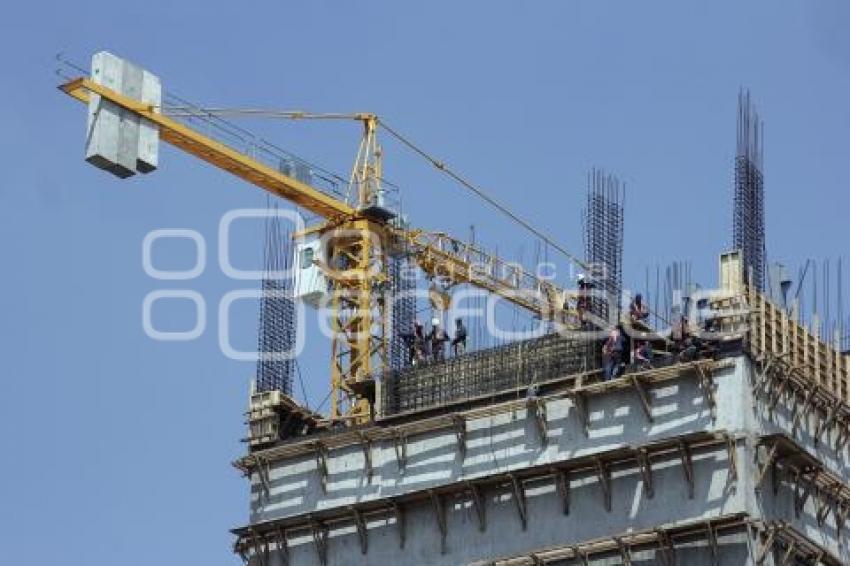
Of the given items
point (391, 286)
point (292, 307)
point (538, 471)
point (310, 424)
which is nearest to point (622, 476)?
point (538, 471)

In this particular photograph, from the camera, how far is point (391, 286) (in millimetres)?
119312

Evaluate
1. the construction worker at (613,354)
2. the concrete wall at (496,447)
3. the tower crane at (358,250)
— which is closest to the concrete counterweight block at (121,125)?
the tower crane at (358,250)

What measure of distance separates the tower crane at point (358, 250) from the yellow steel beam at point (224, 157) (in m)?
0.04

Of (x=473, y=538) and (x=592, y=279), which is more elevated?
(x=592, y=279)

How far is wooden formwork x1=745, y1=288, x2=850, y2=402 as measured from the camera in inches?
3406

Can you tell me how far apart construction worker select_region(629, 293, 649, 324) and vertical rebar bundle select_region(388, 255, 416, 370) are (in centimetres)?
1273

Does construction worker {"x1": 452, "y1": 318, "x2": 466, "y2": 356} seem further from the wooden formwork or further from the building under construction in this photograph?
the wooden formwork

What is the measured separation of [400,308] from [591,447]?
83.9 ft

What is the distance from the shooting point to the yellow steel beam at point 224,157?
11662 centimetres

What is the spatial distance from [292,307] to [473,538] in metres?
19.4

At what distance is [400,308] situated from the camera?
363ft

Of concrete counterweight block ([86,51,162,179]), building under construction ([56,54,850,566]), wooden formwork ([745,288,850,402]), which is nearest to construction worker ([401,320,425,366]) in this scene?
building under construction ([56,54,850,566])

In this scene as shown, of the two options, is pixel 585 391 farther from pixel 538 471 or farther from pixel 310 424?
pixel 310 424

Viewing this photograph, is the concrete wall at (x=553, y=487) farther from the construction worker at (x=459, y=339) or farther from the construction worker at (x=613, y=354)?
the construction worker at (x=459, y=339)
